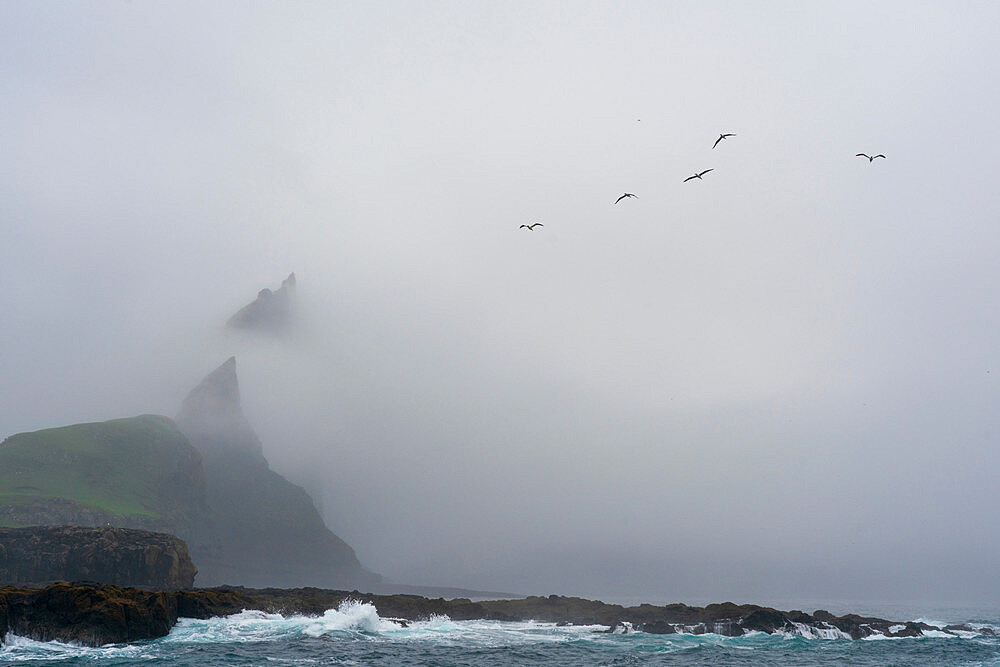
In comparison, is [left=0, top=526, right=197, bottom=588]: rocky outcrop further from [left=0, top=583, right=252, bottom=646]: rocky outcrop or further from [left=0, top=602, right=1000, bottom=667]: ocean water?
[left=0, top=583, right=252, bottom=646]: rocky outcrop

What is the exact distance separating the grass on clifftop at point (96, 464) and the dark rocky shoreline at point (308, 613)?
8553 centimetres

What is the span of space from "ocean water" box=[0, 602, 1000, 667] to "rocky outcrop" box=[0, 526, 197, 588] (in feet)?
107

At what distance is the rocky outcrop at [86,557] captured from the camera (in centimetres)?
7812

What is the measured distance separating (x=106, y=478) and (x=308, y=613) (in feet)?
386

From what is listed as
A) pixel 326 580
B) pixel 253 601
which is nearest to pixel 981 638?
pixel 253 601

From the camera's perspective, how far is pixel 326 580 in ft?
656

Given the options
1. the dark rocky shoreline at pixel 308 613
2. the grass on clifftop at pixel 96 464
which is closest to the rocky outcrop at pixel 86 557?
the dark rocky shoreline at pixel 308 613

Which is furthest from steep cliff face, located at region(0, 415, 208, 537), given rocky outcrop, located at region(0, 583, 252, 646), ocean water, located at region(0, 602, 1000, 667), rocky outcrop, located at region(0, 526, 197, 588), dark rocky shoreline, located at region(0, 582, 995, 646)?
ocean water, located at region(0, 602, 1000, 667)

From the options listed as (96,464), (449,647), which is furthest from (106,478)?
(449,647)

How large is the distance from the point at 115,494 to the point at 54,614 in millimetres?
122834

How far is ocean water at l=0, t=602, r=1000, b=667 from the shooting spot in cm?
3803

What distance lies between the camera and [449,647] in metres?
48.1

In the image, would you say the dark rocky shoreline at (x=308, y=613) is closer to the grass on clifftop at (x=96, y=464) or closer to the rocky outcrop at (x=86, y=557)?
the rocky outcrop at (x=86, y=557)

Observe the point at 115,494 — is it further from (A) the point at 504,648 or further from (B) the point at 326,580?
(A) the point at 504,648
